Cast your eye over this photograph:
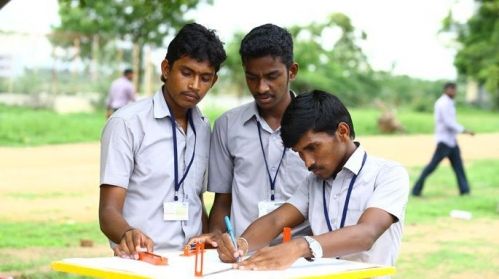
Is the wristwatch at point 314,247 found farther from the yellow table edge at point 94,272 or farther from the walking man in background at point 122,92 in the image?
the walking man in background at point 122,92

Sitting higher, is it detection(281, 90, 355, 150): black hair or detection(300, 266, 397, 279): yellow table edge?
detection(281, 90, 355, 150): black hair

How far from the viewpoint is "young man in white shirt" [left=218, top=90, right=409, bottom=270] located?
3.58 metres

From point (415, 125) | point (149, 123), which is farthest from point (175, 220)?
point (415, 125)

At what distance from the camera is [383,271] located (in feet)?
11.0

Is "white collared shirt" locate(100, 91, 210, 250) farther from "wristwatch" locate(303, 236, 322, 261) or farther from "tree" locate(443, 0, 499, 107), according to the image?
"tree" locate(443, 0, 499, 107)

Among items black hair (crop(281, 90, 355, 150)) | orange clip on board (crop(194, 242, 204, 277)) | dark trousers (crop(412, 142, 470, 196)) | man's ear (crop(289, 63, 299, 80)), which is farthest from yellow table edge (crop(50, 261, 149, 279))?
dark trousers (crop(412, 142, 470, 196))

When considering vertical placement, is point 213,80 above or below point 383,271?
above

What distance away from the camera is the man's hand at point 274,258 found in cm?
331

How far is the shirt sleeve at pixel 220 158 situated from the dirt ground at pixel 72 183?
170 inches

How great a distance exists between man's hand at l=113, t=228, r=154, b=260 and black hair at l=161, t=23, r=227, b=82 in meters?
0.79

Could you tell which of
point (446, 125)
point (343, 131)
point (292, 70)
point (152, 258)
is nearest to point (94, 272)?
point (152, 258)

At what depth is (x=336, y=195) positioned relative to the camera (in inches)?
150

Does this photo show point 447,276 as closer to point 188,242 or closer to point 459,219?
point 459,219

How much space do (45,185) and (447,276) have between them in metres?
7.49
